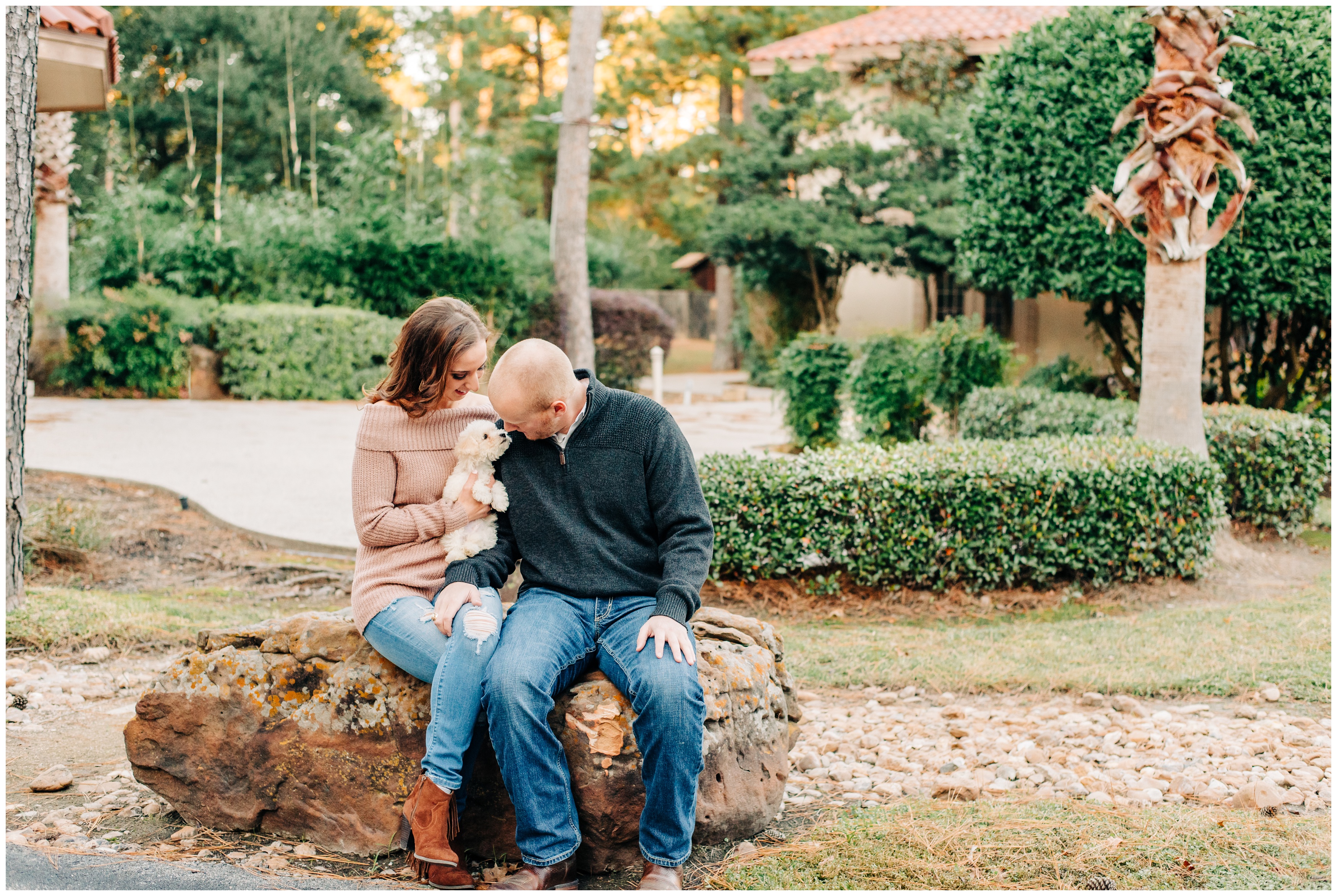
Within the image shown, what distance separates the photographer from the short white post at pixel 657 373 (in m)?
17.5

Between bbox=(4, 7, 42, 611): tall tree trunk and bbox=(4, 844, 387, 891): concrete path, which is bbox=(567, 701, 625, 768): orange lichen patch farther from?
bbox=(4, 7, 42, 611): tall tree trunk

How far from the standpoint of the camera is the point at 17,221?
518 cm

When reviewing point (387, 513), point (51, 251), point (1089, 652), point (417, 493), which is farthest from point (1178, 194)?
point (51, 251)

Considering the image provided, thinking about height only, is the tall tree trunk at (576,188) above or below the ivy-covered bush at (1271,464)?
above

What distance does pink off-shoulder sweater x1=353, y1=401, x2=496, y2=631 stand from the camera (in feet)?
10.7

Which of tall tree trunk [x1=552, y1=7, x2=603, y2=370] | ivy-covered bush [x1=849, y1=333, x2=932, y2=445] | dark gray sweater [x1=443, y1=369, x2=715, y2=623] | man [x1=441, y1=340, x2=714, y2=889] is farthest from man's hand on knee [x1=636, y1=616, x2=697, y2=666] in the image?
tall tree trunk [x1=552, y1=7, x2=603, y2=370]

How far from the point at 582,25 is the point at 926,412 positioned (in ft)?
27.5

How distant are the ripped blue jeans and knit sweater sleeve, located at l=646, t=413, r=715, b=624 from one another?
52 centimetres

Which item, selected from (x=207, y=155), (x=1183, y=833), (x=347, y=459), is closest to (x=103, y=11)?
(x=347, y=459)

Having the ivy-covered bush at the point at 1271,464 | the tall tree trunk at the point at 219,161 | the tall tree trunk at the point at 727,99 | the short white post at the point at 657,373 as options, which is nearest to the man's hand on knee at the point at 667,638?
the ivy-covered bush at the point at 1271,464

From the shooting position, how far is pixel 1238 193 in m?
7.39

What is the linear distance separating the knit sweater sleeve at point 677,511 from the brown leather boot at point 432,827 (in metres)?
0.78

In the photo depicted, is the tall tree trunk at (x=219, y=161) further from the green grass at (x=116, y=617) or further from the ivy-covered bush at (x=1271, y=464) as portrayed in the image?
the ivy-covered bush at (x=1271, y=464)

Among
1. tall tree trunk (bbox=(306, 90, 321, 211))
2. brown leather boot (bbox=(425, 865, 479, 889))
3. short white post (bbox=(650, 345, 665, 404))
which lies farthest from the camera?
tall tree trunk (bbox=(306, 90, 321, 211))
